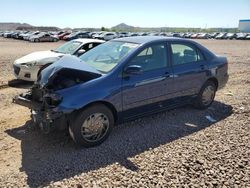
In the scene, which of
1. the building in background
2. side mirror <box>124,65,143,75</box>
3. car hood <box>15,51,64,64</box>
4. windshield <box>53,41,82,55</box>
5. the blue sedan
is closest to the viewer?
the blue sedan

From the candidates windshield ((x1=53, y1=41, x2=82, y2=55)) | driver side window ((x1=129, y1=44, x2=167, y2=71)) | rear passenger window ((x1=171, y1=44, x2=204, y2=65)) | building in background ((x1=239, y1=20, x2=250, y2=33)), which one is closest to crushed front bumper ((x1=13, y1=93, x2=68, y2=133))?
driver side window ((x1=129, y1=44, x2=167, y2=71))

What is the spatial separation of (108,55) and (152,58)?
82 cm

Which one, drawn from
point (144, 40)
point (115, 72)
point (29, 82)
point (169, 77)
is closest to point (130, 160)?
point (115, 72)

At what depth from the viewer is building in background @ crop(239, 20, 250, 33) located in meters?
98.5

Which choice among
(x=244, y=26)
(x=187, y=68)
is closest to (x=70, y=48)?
(x=187, y=68)

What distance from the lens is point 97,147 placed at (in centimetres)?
459

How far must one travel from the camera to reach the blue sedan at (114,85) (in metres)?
4.32

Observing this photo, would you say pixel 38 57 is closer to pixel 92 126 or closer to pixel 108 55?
pixel 108 55

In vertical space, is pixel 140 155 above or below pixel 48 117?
below

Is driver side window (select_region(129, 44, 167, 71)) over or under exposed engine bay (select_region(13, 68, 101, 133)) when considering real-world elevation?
over

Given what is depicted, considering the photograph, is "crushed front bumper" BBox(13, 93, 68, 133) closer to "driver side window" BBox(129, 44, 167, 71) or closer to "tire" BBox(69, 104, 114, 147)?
"tire" BBox(69, 104, 114, 147)

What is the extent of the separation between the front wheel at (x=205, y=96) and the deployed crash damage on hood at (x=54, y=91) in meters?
2.69

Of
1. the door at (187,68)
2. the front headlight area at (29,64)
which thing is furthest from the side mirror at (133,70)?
the front headlight area at (29,64)

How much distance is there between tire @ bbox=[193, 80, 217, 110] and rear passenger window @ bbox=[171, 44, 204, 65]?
0.65 m
